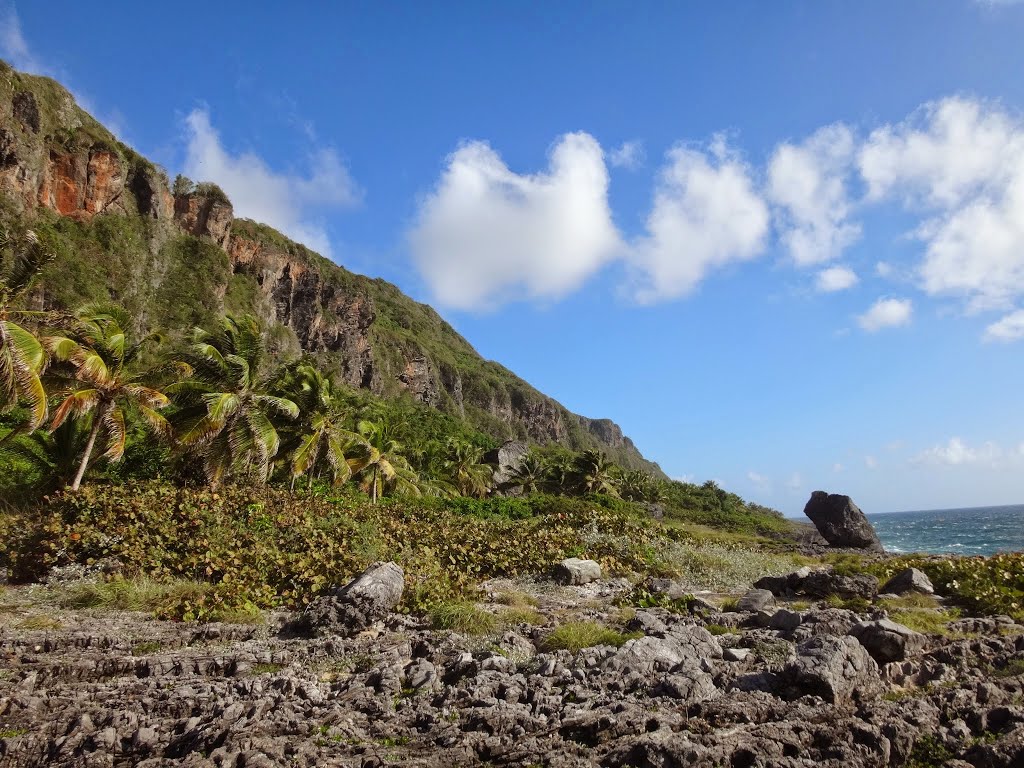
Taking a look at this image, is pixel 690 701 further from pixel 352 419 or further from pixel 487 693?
pixel 352 419

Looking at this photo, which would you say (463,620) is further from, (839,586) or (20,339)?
(20,339)

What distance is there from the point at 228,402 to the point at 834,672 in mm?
17212

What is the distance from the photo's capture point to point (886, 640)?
651 cm

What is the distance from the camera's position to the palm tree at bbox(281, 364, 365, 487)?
74.4 feet

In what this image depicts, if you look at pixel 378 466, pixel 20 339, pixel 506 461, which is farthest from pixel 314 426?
pixel 506 461

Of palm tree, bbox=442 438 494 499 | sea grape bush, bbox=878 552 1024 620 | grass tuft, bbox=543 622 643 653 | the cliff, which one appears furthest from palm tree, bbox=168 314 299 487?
palm tree, bbox=442 438 494 499

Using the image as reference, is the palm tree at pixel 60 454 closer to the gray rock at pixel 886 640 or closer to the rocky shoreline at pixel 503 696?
the rocky shoreline at pixel 503 696

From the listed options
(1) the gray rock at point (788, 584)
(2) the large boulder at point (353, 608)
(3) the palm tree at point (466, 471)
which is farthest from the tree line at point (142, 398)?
(3) the palm tree at point (466, 471)

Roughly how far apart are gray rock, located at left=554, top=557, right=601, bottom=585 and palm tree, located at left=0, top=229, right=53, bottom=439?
12.8 metres

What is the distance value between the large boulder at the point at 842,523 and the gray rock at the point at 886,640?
40.8 meters

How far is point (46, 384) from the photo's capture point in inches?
626

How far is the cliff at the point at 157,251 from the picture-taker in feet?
186

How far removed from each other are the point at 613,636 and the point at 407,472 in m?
30.3

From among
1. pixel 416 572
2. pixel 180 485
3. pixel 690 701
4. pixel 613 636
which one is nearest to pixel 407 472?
pixel 180 485
